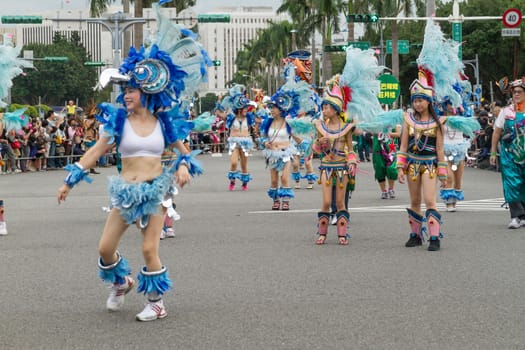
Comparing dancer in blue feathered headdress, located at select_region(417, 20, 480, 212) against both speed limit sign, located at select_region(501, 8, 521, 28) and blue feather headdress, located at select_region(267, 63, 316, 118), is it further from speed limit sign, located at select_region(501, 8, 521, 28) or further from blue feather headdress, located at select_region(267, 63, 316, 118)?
speed limit sign, located at select_region(501, 8, 521, 28)

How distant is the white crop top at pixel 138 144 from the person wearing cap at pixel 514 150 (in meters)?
7.12

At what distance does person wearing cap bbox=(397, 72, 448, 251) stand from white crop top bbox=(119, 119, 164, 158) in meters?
4.49

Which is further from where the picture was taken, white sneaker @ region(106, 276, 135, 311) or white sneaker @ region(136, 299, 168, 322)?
white sneaker @ region(106, 276, 135, 311)

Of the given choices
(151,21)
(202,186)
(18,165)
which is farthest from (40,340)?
(151,21)

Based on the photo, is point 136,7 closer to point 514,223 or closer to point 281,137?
point 281,137

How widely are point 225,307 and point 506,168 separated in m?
7.02

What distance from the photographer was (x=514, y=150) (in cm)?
1398

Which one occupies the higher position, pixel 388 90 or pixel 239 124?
pixel 388 90

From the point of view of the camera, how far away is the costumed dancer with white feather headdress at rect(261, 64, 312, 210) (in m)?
17.7

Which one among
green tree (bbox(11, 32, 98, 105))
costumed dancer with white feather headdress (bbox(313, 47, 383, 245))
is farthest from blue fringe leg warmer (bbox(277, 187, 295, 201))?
green tree (bbox(11, 32, 98, 105))

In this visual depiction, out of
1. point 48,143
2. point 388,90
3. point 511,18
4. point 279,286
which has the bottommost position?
point 279,286

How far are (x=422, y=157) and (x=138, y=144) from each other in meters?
4.89

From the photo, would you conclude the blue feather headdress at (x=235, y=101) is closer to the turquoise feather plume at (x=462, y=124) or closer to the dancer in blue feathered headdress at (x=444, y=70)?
the dancer in blue feathered headdress at (x=444, y=70)

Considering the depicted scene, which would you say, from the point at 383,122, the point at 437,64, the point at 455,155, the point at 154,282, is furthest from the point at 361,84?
the point at 154,282
